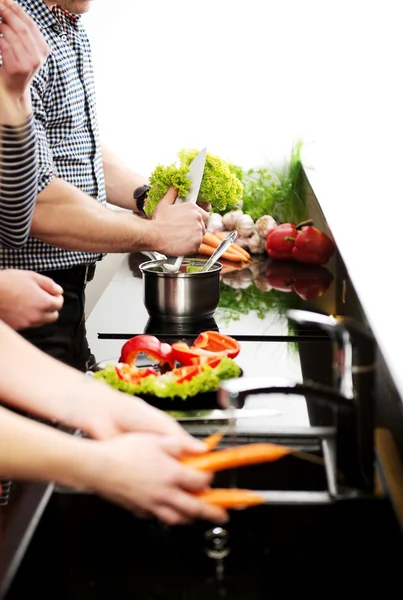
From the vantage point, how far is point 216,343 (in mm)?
1843

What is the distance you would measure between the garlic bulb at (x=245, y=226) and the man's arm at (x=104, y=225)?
0.80m

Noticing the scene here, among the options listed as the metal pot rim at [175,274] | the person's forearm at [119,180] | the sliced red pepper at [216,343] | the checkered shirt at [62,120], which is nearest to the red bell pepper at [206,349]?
the sliced red pepper at [216,343]

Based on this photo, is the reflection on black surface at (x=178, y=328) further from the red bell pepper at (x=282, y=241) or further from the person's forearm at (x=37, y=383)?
the red bell pepper at (x=282, y=241)

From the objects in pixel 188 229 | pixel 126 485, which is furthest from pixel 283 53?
pixel 126 485

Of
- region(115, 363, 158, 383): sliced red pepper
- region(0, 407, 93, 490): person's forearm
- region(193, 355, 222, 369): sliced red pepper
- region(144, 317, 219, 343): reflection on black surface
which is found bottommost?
region(144, 317, 219, 343): reflection on black surface

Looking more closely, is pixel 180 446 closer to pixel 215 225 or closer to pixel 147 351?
pixel 147 351

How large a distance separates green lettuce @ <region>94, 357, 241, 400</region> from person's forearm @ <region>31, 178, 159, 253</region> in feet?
2.88

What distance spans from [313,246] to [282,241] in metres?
0.18

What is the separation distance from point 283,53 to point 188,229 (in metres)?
1.99

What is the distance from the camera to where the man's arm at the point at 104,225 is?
2379mm

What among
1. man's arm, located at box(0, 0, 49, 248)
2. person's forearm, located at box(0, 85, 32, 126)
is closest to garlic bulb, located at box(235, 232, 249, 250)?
man's arm, located at box(0, 0, 49, 248)

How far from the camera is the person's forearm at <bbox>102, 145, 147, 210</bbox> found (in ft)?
10.4

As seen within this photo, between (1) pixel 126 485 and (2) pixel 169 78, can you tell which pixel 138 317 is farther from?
(2) pixel 169 78

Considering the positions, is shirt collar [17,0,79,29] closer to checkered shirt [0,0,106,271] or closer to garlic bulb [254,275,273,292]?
checkered shirt [0,0,106,271]
